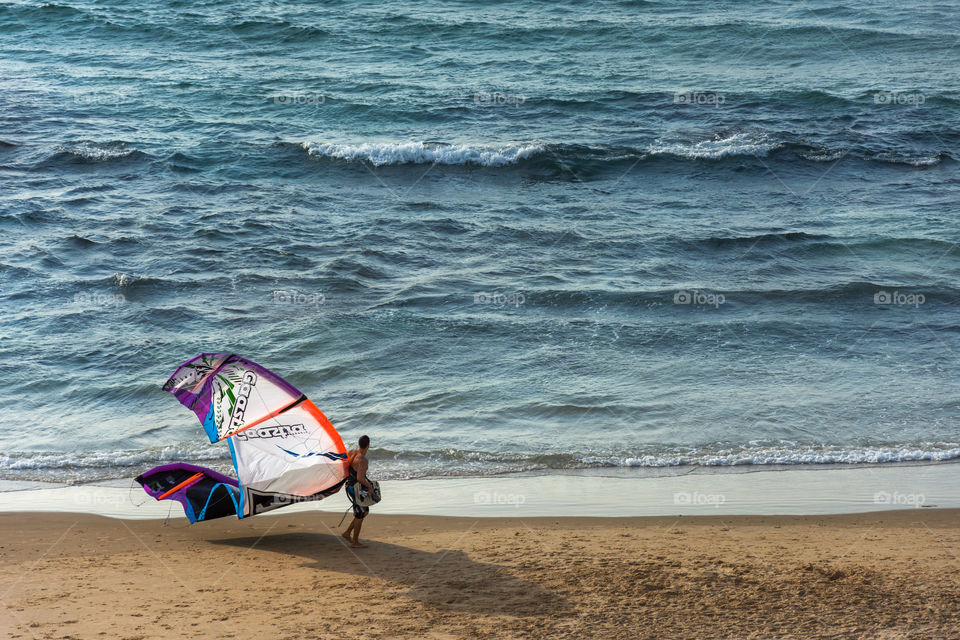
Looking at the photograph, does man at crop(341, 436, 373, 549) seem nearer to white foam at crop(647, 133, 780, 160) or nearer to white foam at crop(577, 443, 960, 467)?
white foam at crop(577, 443, 960, 467)

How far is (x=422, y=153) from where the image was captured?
73.4 feet

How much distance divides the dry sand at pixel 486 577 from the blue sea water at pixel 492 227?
5.92 ft

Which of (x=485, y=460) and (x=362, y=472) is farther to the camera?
(x=485, y=460)

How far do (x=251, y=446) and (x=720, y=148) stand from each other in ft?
55.1

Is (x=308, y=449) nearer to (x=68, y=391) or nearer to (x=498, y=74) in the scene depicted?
(x=68, y=391)

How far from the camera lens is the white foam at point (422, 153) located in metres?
22.0

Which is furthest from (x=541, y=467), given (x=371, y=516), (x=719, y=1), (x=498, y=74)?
(x=719, y=1)

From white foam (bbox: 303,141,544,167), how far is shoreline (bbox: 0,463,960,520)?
41.0ft

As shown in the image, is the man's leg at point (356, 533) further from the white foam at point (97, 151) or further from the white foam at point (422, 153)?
the white foam at point (97, 151)

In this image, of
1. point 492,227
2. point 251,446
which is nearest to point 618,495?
point 251,446

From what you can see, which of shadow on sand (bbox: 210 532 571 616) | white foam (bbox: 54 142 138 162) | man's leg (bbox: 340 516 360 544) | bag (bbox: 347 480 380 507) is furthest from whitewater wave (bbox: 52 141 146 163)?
bag (bbox: 347 480 380 507)

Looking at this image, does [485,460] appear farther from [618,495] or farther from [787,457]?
[787,457]

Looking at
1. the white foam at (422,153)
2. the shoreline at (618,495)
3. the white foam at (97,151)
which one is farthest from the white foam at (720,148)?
the white foam at (97,151)

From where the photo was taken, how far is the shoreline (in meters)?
9.96
